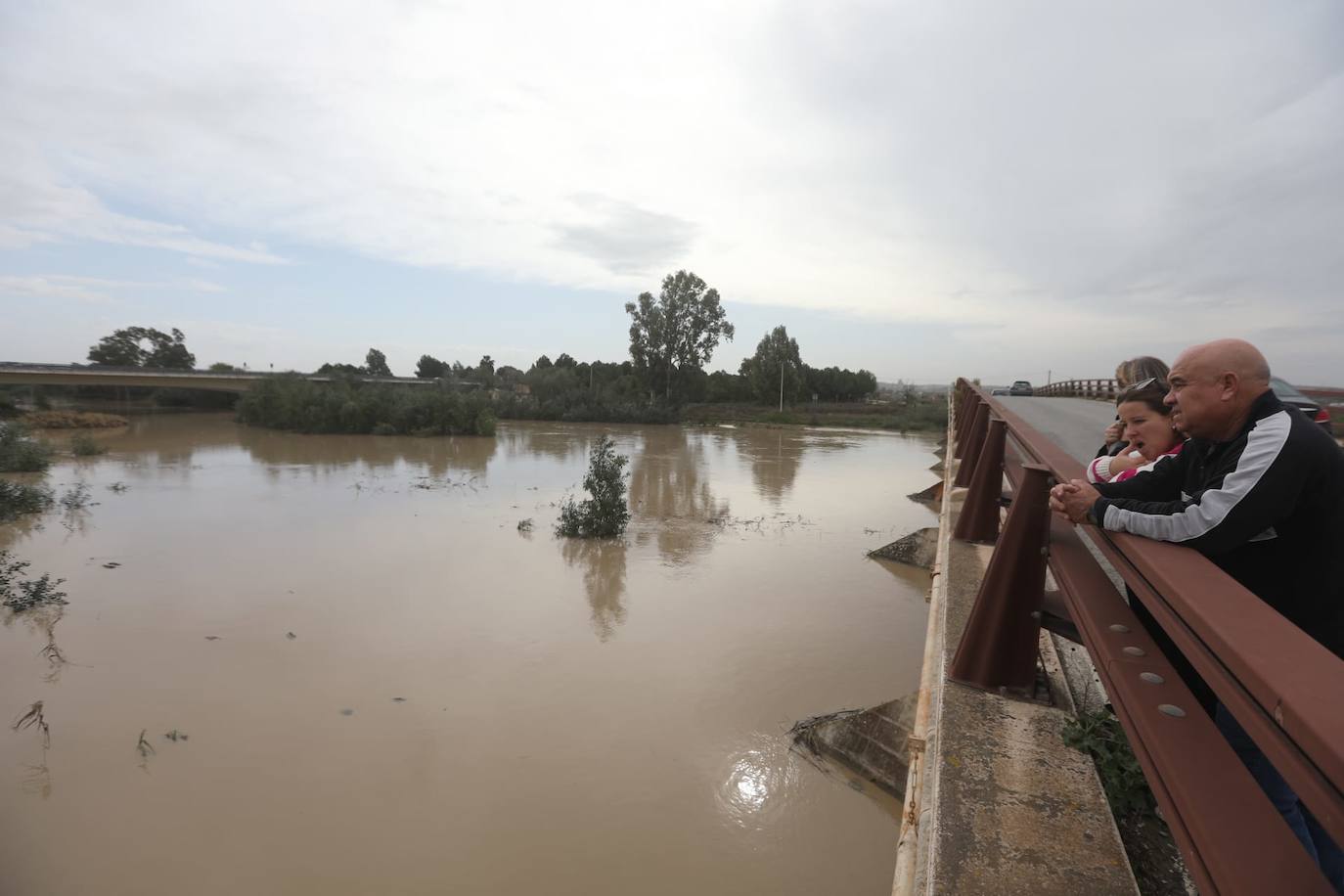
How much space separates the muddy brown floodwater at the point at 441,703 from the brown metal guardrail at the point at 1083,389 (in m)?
20.6

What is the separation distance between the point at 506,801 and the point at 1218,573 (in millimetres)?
5490

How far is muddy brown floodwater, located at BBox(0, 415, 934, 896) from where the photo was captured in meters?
4.97

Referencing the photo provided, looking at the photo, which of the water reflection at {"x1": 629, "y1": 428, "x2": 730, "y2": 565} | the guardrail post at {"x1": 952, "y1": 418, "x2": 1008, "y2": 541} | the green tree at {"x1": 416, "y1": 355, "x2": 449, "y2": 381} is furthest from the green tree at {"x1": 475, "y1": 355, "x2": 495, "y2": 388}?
the guardrail post at {"x1": 952, "y1": 418, "x2": 1008, "y2": 541}

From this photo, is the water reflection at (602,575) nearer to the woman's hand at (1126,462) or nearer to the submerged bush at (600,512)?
the submerged bush at (600,512)

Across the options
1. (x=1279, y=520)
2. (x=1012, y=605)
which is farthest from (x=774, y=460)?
(x=1279, y=520)

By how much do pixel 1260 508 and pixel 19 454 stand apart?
95.4ft

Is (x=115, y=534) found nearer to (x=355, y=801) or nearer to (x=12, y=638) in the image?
(x=12, y=638)

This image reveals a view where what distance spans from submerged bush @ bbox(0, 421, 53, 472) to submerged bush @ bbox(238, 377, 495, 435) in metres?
16.6

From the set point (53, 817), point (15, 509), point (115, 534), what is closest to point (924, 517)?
point (53, 817)

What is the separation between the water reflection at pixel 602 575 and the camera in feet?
31.1

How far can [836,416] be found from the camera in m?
58.0

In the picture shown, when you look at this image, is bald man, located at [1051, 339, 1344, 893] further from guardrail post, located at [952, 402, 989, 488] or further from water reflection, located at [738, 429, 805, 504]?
water reflection, located at [738, 429, 805, 504]

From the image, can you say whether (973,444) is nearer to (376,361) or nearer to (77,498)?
(77,498)

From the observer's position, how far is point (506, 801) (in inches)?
219
